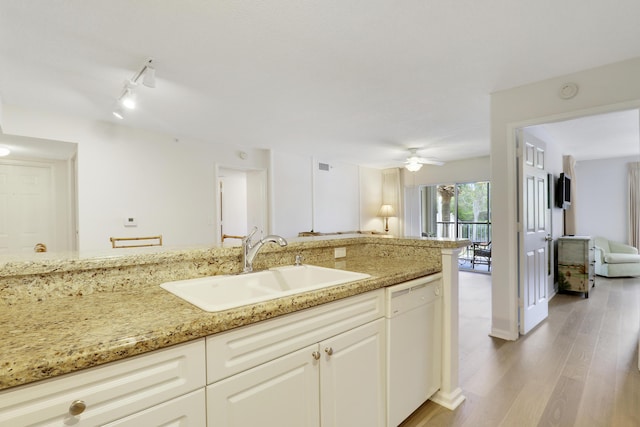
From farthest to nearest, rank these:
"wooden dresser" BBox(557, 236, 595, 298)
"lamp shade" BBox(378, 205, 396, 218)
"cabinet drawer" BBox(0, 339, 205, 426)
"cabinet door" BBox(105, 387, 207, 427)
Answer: "lamp shade" BBox(378, 205, 396, 218)
"wooden dresser" BBox(557, 236, 595, 298)
"cabinet door" BBox(105, 387, 207, 427)
"cabinet drawer" BBox(0, 339, 205, 426)

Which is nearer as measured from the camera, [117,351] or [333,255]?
[117,351]

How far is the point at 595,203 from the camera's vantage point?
6.13 m

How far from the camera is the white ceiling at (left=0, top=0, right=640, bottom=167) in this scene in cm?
179

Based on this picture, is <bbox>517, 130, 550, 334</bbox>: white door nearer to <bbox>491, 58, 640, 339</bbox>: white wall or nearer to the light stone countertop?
<bbox>491, 58, 640, 339</bbox>: white wall

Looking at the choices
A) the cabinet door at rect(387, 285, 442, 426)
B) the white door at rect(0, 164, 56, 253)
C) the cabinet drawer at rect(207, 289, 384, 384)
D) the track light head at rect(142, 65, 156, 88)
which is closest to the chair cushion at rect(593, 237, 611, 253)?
the cabinet door at rect(387, 285, 442, 426)

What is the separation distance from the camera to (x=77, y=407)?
0.70m

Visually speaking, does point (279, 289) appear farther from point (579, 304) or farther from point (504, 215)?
point (579, 304)

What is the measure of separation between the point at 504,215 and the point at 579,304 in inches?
88.8

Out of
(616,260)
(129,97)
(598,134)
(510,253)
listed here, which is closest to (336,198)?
(510,253)

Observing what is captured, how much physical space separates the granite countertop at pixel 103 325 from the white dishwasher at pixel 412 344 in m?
0.42

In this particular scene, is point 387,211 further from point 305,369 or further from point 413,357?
point 305,369

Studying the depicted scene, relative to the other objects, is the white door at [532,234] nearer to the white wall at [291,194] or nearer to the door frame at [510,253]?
the door frame at [510,253]

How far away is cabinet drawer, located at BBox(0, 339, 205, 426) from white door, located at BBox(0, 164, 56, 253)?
16.7 feet

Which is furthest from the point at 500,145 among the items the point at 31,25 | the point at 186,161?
the point at 186,161
